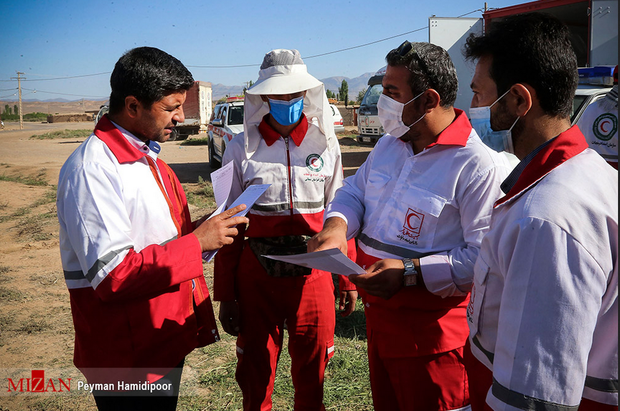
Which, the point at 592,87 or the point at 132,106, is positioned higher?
the point at 592,87

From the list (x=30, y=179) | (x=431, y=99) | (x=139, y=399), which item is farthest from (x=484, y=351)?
(x=30, y=179)

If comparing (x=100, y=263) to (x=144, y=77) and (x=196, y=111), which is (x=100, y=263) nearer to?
(x=144, y=77)

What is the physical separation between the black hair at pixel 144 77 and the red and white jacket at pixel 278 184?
2.42 feet

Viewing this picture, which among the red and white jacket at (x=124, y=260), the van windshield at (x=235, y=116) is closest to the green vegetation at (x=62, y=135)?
the van windshield at (x=235, y=116)

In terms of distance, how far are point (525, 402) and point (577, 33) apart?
11.5 metres

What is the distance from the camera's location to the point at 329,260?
1.64 m

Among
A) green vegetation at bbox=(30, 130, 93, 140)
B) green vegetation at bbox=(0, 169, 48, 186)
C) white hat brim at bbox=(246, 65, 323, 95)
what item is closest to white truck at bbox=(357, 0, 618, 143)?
white hat brim at bbox=(246, 65, 323, 95)

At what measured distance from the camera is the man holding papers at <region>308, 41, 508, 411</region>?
5.97 feet

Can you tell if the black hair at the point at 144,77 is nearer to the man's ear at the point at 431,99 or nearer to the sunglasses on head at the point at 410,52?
the sunglasses on head at the point at 410,52

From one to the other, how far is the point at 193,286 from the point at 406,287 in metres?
1.09

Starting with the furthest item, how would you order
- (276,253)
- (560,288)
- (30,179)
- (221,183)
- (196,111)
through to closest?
(196,111)
(30,179)
(276,253)
(221,183)
(560,288)

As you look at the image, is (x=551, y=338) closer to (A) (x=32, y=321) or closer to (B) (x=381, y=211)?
(B) (x=381, y=211)

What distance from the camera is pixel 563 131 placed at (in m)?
1.31

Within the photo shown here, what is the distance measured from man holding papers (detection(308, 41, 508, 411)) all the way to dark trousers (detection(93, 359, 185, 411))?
0.94 m
